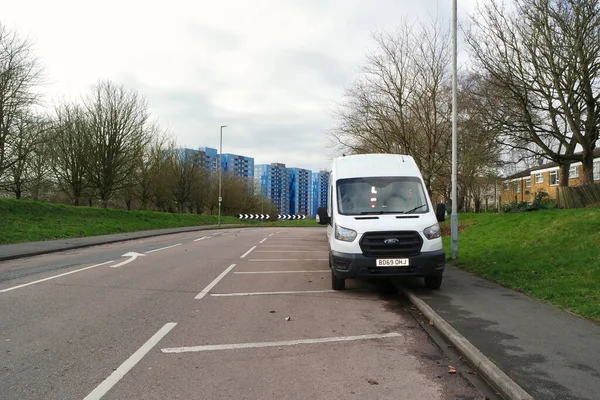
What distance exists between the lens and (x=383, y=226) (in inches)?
283

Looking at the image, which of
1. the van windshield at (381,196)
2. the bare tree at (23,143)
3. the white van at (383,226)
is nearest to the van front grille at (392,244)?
the white van at (383,226)

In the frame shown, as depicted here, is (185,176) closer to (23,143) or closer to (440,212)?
(23,143)

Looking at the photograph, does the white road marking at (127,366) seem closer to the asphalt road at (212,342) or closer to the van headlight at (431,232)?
the asphalt road at (212,342)

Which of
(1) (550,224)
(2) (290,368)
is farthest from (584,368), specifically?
(1) (550,224)

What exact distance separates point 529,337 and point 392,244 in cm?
270

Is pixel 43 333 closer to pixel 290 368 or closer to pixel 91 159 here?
pixel 290 368

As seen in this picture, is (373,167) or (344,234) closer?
(344,234)

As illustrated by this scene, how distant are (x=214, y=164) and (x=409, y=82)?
173ft

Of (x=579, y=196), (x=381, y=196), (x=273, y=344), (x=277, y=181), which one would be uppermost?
(x=277, y=181)

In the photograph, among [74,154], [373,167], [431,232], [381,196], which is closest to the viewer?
[431,232]

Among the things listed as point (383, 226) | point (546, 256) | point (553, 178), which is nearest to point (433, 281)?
point (383, 226)

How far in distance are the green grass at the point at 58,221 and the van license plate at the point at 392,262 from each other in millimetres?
15720

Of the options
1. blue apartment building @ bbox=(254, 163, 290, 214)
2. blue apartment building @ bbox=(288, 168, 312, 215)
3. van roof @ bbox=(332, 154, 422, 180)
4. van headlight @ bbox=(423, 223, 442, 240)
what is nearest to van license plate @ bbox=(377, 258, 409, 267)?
van headlight @ bbox=(423, 223, 442, 240)

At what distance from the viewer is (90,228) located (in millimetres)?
23016
